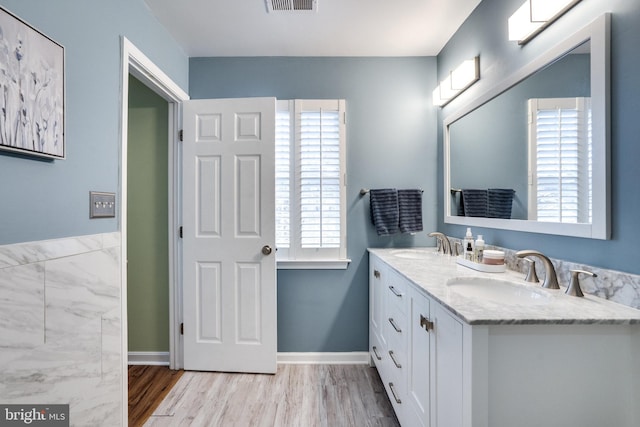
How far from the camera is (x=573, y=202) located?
44.3 inches

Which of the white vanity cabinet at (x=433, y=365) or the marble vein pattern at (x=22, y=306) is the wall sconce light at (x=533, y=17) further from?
the marble vein pattern at (x=22, y=306)

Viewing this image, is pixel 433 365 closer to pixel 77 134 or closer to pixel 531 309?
pixel 531 309

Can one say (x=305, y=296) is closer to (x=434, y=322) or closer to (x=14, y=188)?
(x=434, y=322)

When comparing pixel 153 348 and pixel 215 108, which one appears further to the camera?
pixel 153 348

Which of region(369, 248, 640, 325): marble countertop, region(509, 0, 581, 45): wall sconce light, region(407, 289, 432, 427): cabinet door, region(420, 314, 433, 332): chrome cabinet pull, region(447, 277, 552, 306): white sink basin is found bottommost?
region(407, 289, 432, 427): cabinet door

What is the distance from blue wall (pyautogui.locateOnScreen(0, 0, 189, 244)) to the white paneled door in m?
0.71

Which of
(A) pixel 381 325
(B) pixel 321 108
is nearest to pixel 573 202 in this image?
(A) pixel 381 325

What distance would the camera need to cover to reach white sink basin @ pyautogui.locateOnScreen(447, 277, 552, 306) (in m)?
1.18

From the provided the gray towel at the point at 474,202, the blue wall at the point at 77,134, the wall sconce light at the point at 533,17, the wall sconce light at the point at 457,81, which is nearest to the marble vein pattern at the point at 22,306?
the blue wall at the point at 77,134

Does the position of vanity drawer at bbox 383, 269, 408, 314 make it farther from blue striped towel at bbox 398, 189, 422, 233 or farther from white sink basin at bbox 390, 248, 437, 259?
blue striped towel at bbox 398, 189, 422, 233

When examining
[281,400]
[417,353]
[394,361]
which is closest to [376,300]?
[394,361]

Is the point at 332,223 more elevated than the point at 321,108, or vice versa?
the point at 321,108

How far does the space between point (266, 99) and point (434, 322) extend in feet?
5.98

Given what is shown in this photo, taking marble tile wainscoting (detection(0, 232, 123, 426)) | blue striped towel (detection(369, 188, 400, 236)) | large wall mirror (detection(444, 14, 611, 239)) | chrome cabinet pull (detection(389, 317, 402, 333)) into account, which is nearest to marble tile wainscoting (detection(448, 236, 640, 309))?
large wall mirror (detection(444, 14, 611, 239))
